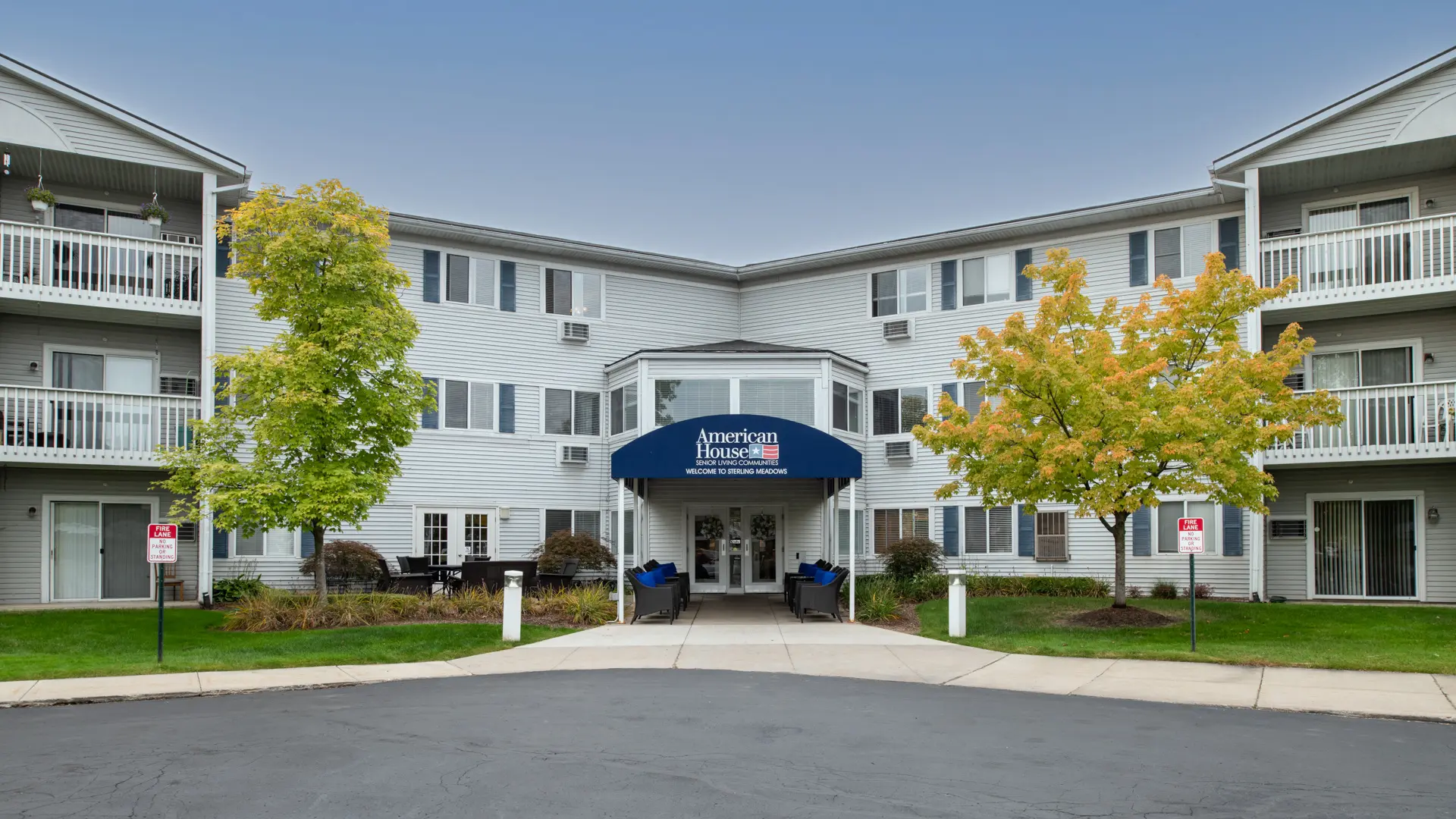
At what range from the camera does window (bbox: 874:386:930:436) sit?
2636 centimetres

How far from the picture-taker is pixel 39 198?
68.5ft

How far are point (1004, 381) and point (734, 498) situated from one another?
1029 centimetres

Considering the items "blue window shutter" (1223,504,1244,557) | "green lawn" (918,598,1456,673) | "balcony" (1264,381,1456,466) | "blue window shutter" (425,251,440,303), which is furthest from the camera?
"blue window shutter" (425,251,440,303)

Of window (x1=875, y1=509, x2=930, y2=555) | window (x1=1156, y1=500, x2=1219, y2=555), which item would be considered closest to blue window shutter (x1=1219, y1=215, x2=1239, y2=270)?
window (x1=1156, y1=500, x2=1219, y2=555)

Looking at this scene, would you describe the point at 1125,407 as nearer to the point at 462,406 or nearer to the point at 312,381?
the point at 312,381

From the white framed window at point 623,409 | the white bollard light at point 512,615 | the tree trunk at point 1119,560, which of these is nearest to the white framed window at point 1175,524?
the tree trunk at point 1119,560

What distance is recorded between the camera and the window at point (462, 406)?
2538 centimetres

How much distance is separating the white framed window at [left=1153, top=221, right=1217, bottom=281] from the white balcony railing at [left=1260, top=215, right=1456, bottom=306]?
1581mm

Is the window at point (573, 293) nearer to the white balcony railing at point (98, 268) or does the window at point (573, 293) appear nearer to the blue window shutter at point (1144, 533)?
the white balcony railing at point (98, 268)

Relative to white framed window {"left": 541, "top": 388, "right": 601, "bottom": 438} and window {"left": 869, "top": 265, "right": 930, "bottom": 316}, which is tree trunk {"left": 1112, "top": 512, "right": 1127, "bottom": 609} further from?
white framed window {"left": 541, "top": 388, "right": 601, "bottom": 438}

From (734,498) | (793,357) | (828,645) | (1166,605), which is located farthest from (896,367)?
(828,645)

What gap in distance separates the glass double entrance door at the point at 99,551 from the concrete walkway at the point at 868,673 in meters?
11.0

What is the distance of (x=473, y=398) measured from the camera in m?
25.9

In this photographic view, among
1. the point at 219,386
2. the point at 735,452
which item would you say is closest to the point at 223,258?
the point at 219,386
